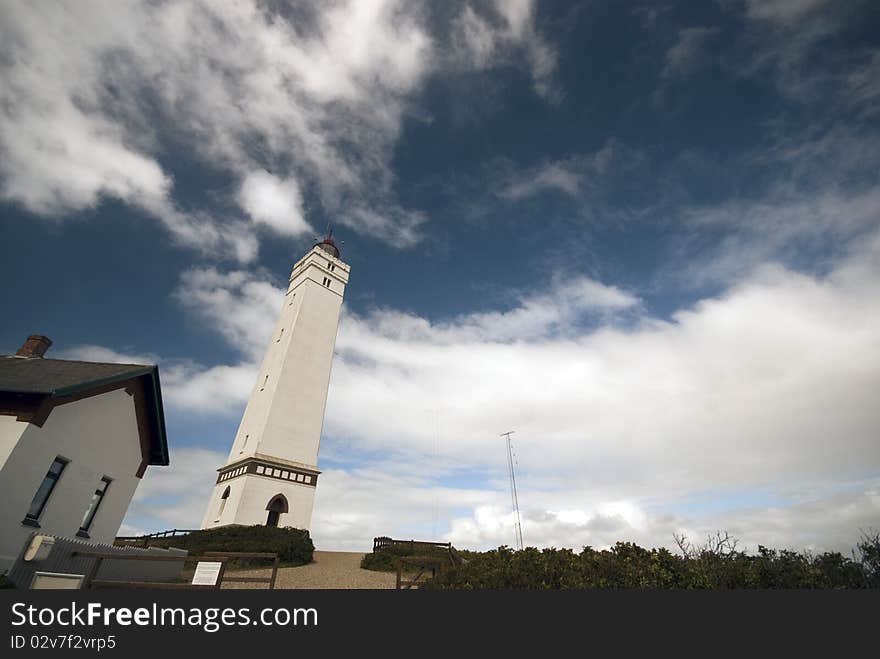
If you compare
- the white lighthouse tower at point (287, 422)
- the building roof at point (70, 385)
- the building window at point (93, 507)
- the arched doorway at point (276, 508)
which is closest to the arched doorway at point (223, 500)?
the white lighthouse tower at point (287, 422)

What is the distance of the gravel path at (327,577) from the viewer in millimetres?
15047

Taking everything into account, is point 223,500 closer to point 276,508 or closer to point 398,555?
point 276,508

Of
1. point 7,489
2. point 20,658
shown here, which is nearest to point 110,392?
point 7,489

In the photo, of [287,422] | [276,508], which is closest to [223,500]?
[276,508]

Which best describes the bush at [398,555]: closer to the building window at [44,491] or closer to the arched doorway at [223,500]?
the arched doorway at [223,500]

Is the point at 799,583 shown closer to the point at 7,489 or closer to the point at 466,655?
the point at 466,655

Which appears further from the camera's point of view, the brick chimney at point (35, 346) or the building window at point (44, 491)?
the brick chimney at point (35, 346)

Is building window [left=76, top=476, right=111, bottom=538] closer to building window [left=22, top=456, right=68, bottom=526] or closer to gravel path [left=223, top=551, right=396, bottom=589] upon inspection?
building window [left=22, top=456, right=68, bottom=526]

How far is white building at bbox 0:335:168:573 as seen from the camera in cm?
1230

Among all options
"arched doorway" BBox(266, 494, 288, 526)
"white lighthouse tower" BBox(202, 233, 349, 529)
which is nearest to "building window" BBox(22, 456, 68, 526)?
"white lighthouse tower" BBox(202, 233, 349, 529)

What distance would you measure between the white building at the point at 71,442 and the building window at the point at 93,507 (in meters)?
0.04

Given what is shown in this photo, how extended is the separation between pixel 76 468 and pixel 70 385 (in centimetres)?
378

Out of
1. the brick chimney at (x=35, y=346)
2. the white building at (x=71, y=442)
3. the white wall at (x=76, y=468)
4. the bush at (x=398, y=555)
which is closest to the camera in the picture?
the white wall at (x=76, y=468)

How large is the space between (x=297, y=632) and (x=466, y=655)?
223 centimetres
